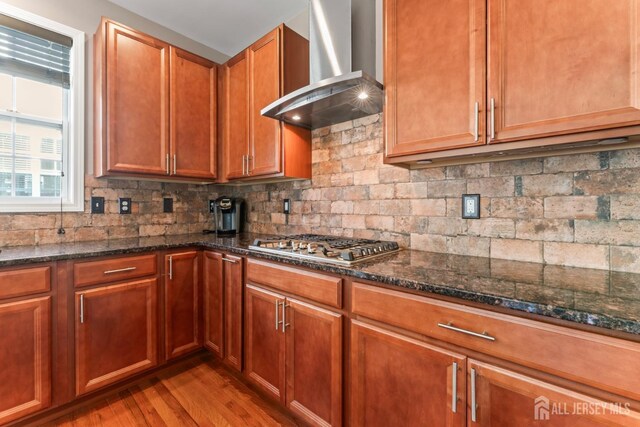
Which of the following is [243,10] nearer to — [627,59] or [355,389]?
[627,59]

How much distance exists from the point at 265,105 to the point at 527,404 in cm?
222

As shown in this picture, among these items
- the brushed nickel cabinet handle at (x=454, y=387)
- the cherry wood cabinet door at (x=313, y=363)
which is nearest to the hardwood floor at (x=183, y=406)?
the cherry wood cabinet door at (x=313, y=363)

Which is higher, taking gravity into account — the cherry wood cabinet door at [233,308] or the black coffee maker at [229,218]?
the black coffee maker at [229,218]

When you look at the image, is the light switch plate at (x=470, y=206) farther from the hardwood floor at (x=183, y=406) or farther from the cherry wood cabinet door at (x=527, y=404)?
the hardwood floor at (x=183, y=406)

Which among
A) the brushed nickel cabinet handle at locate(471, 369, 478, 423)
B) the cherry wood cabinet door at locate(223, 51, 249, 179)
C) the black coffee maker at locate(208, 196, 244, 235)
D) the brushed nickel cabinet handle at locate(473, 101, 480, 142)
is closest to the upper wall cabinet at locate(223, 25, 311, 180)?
the cherry wood cabinet door at locate(223, 51, 249, 179)

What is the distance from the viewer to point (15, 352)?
59.7 inches

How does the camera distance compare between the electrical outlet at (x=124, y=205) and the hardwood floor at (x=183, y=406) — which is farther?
the electrical outlet at (x=124, y=205)

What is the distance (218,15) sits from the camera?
95.2 inches

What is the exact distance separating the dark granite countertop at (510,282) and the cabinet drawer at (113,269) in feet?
0.31

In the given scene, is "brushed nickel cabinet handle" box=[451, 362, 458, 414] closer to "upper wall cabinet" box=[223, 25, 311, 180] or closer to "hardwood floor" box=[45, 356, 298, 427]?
"hardwood floor" box=[45, 356, 298, 427]

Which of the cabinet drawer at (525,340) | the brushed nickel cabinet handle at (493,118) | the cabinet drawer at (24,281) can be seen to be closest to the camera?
the cabinet drawer at (525,340)

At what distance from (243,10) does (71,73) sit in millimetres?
1387

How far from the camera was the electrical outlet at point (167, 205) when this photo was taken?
263 cm

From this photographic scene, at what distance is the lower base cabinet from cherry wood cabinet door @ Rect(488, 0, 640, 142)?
1.16 metres
